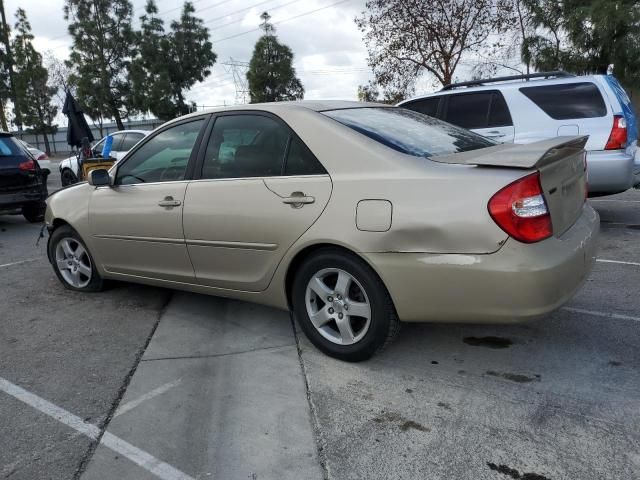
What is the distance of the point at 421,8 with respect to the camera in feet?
65.7

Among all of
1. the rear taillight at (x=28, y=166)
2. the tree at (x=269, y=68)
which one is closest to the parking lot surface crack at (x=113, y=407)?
the rear taillight at (x=28, y=166)

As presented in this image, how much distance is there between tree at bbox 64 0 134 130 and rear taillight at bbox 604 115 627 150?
1424 inches

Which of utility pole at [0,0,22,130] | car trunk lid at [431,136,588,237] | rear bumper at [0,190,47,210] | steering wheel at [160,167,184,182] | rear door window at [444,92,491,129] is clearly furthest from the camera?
utility pole at [0,0,22,130]

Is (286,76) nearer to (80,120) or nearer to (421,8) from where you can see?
(421,8)

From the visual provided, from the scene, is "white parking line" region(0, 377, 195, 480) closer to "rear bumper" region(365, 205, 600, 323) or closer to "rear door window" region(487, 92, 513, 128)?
"rear bumper" region(365, 205, 600, 323)

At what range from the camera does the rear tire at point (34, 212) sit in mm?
9471

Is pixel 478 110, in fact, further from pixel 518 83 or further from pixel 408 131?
pixel 408 131

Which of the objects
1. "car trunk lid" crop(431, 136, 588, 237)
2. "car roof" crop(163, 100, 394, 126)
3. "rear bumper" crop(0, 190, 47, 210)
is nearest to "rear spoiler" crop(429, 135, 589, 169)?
"car trunk lid" crop(431, 136, 588, 237)

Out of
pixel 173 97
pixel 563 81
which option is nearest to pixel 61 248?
pixel 563 81

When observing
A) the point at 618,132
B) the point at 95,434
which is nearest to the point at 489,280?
the point at 95,434

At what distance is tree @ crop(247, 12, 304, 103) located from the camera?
103ft

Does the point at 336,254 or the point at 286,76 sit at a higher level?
the point at 286,76

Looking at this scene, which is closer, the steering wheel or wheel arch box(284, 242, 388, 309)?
wheel arch box(284, 242, 388, 309)

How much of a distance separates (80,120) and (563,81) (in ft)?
33.5
